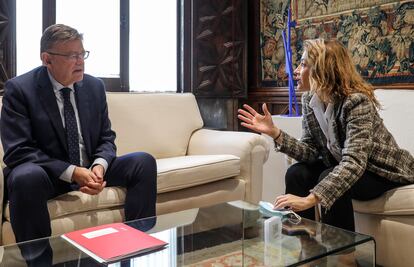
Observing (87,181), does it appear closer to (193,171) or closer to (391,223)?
(193,171)

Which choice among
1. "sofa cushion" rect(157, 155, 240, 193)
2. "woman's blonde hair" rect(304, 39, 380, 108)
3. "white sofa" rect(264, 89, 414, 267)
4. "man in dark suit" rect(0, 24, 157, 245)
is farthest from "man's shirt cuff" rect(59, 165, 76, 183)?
"white sofa" rect(264, 89, 414, 267)

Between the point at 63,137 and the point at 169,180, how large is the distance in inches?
19.8

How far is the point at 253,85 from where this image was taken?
3.90m

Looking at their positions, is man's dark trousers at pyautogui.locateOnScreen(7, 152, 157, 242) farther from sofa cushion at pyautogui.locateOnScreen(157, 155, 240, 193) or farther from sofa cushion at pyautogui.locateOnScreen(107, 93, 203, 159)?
sofa cushion at pyautogui.locateOnScreen(107, 93, 203, 159)

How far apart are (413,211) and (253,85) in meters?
2.43

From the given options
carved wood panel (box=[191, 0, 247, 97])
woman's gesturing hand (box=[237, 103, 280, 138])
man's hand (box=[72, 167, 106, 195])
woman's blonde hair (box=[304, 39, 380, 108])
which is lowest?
man's hand (box=[72, 167, 106, 195])

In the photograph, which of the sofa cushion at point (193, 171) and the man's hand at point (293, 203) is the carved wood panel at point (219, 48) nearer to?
the sofa cushion at point (193, 171)

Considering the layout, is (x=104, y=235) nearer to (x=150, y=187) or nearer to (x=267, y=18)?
(x=150, y=187)

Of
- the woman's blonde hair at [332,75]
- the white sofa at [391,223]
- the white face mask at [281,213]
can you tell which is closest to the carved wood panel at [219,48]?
the woman's blonde hair at [332,75]

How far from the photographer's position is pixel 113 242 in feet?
3.88

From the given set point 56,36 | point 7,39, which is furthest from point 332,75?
point 7,39

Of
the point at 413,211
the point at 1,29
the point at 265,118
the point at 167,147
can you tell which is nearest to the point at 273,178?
the point at 167,147

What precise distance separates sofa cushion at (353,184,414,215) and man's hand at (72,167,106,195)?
3.47 feet

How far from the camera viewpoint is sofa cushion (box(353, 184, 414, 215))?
1.62 m
